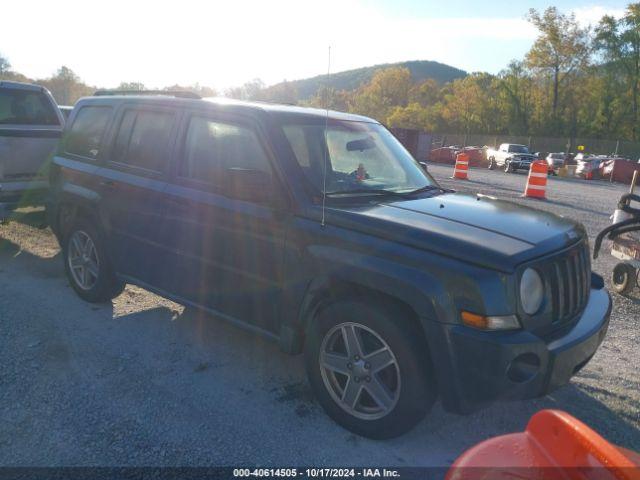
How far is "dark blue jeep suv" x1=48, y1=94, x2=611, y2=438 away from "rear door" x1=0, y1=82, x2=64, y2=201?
2.92 m

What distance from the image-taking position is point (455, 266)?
276 centimetres

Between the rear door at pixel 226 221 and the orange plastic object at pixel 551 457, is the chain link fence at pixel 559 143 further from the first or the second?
the orange plastic object at pixel 551 457

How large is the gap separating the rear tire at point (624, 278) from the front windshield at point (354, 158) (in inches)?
134

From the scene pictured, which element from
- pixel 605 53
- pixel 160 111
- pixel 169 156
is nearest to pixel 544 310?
pixel 169 156

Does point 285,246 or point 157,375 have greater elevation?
point 285,246

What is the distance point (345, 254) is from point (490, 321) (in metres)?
0.90

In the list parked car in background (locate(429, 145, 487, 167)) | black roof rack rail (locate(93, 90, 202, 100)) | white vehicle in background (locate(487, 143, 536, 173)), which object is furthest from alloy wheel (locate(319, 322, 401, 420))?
parked car in background (locate(429, 145, 487, 167))

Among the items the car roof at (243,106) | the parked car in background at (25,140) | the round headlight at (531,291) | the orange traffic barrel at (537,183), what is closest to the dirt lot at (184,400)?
the round headlight at (531,291)

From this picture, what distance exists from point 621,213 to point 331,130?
4.77 metres

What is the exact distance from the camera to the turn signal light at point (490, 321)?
2682 millimetres

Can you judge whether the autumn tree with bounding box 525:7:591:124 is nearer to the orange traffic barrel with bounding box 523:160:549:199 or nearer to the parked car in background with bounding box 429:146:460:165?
the parked car in background with bounding box 429:146:460:165

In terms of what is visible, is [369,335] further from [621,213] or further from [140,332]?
[621,213]

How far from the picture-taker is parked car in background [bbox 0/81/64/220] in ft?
23.1

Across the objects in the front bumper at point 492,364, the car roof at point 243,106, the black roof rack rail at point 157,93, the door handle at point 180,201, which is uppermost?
the black roof rack rail at point 157,93
